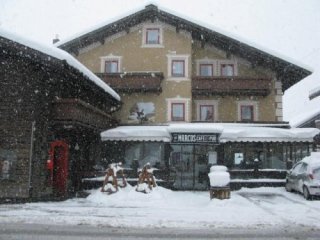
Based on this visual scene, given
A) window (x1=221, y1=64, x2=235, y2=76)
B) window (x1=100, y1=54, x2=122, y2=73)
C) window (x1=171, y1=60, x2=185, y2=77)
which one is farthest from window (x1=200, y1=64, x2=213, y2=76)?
window (x1=100, y1=54, x2=122, y2=73)

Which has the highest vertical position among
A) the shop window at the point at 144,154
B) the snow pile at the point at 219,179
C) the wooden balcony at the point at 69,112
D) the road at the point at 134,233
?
the wooden balcony at the point at 69,112

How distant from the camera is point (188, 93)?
25516 millimetres

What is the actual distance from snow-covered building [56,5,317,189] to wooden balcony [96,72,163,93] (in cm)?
6

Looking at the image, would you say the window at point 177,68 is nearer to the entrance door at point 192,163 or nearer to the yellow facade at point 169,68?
the yellow facade at point 169,68

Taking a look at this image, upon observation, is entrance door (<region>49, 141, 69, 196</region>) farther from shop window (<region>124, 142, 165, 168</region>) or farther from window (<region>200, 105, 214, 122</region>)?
window (<region>200, 105, 214, 122</region>)

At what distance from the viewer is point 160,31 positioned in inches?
1038

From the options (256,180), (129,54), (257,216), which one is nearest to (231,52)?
(129,54)

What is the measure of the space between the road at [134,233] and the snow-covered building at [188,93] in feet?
41.4

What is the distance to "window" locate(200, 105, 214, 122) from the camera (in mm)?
25953

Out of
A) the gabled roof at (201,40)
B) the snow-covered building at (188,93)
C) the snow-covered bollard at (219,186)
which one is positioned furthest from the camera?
the gabled roof at (201,40)

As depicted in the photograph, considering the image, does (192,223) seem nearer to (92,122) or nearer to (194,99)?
(92,122)

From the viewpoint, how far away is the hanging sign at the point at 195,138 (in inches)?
880

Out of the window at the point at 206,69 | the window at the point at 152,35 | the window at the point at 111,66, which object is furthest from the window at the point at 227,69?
the window at the point at 111,66

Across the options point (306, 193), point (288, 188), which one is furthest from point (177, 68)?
point (306, 193)
